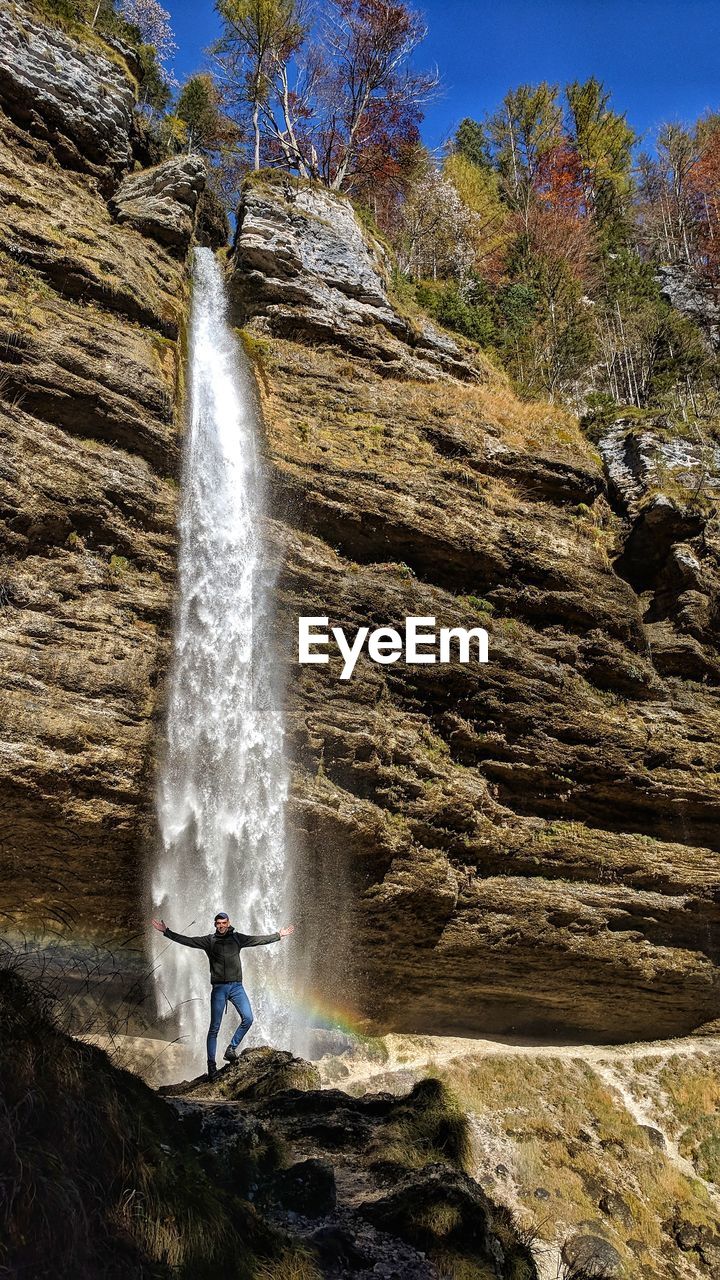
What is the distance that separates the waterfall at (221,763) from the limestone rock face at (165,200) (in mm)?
5715

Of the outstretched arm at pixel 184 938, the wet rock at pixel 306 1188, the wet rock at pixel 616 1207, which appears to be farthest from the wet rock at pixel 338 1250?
the wet rock at pixel 616 1207

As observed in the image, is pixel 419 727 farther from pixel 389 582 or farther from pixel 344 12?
pixel 344 12

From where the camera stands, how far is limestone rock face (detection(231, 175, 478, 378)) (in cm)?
1742

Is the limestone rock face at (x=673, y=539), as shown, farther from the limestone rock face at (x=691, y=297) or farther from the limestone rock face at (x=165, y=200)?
the limestone rock face at (x=691, y=297)

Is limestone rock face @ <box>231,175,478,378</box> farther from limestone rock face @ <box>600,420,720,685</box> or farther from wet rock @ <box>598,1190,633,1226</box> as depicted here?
wet rock @ <box>598,1190,633,1226</box>

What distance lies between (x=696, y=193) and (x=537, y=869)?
144ft

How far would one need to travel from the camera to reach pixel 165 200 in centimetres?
1669

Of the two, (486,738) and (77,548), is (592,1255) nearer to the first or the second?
(486,738)

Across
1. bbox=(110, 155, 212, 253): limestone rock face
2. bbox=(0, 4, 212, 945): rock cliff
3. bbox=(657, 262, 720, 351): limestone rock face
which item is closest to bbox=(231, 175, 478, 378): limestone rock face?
bbox=(110, 155, 212, 253): limestone rock face

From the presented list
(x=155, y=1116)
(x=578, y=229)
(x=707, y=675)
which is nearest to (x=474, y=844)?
(x=707, y=675)

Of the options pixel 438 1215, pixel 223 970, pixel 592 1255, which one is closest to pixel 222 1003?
pixel 223 970

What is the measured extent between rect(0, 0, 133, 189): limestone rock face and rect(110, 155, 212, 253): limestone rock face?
495 millimetres

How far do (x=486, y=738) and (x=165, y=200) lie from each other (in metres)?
13.4

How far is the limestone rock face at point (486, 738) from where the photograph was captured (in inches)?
488
